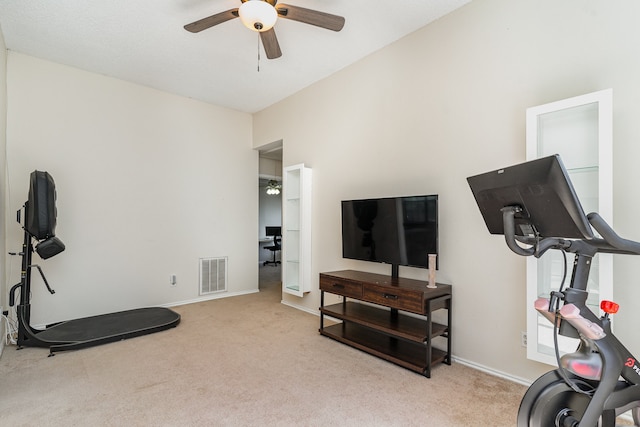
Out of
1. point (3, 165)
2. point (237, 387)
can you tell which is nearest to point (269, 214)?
point (3, 165)

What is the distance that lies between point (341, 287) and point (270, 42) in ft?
7.58

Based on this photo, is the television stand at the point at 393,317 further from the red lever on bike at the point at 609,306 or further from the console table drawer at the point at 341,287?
the red lever on bike at the point at 609,306

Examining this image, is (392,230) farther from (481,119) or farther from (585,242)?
(585,242)

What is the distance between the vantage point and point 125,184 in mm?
4234

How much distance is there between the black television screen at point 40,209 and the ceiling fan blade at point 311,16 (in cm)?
264

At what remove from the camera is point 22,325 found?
301 centimetres

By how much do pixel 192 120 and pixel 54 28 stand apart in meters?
1.90

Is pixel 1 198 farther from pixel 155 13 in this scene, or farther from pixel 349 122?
pixel 349 122

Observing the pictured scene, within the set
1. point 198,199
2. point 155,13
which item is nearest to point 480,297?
point 155,13

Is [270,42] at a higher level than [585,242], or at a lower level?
higher

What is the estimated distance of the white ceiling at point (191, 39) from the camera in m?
2.77

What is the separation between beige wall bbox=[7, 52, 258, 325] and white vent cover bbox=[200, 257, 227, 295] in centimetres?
10

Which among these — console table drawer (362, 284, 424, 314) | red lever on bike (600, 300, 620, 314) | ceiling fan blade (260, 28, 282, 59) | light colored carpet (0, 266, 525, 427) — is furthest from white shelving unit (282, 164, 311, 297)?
red lever on bike (600, 300, 620, 314)

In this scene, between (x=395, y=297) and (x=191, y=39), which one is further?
(x=191, y=39)
